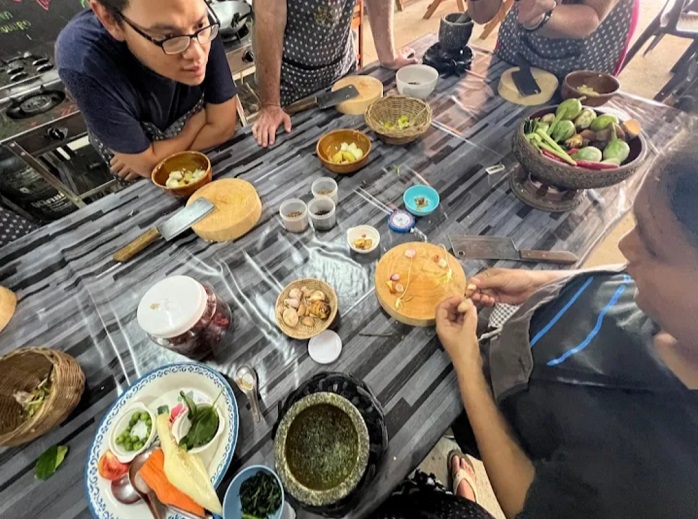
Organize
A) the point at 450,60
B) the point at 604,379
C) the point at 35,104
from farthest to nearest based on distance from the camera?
the point at 35,104
the point at 450,60
the point at 604,379

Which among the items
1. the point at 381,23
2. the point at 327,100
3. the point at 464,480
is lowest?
the point at 464,480

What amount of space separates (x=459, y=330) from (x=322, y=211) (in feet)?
1.80

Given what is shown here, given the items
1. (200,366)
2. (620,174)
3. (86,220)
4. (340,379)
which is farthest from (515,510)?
(86,220)

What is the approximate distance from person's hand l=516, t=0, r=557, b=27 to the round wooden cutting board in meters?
1.03

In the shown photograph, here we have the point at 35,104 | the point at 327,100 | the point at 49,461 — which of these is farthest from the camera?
the point at 35,104

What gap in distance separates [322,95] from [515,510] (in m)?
1.51

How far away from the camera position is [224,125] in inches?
54.9

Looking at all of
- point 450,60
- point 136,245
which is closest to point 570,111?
point 450,60

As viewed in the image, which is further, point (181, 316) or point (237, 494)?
point (181, 316)

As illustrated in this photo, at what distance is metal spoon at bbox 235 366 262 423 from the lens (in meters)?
0.81

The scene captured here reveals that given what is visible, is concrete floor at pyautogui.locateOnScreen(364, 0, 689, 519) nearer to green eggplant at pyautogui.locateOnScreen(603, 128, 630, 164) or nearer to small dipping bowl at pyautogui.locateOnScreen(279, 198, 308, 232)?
green eggplant at pyautogui.locateOnScreen(603, 128, 630, 164)

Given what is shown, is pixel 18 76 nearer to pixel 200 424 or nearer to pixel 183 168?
pixel 183 168

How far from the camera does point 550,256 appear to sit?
3.37 ft

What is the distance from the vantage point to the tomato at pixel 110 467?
707mm
